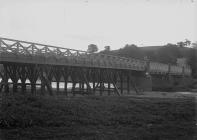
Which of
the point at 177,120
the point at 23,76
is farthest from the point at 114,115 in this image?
the point at 23,76

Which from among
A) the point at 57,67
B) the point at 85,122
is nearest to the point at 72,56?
the point at 57,67

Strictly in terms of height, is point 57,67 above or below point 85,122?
above

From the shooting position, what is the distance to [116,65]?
35.5m

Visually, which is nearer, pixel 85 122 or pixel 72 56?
pixel 85 122

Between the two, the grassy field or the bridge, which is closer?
the grassy field

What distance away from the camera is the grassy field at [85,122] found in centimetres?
1041

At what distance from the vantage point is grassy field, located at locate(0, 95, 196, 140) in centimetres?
1041

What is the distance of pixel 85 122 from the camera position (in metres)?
12.8

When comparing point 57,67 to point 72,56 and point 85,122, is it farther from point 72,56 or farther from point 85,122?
point 85,122

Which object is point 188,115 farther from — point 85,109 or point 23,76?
point 23,76

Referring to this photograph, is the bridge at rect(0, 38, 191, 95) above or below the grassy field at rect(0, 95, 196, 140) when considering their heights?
above

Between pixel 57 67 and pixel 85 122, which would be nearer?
pixel 85 122

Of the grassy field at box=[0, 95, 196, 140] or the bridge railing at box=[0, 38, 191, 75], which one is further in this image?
the bridge railing at box=[0, 38, 191, 75]

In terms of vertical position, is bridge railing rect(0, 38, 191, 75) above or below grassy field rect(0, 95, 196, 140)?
above
